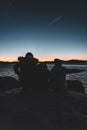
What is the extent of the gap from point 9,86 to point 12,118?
1201 cm

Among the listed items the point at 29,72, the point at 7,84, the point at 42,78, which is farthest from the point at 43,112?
the point at 7,84

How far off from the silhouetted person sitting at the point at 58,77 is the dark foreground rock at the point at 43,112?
0.94 metres

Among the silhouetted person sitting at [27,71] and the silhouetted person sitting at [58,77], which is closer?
the silhouetted person sitting at [27,71]

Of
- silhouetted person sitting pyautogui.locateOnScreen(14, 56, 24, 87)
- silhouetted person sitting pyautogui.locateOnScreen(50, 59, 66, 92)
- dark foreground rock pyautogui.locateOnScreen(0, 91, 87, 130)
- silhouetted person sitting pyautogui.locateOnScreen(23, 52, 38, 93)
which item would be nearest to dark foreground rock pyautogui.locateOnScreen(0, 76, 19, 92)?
silhouetted person sitting pyautogui.locateOnScreen(50, 59, 66, 92)

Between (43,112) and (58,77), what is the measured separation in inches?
165

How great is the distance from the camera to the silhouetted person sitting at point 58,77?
13203 millimetres

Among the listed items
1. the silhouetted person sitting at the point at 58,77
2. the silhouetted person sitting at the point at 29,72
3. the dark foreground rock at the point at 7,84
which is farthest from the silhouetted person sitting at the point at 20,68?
the dark foreground rock at the point at 7,84

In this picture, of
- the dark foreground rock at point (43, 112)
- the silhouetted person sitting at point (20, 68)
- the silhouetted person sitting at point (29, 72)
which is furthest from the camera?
the silhouetted person sitting at point (20, 68)

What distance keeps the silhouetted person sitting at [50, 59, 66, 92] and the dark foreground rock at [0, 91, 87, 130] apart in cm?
94

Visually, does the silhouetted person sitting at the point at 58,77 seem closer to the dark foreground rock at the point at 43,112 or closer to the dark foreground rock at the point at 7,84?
the dark foreground rock at the point at 43,112

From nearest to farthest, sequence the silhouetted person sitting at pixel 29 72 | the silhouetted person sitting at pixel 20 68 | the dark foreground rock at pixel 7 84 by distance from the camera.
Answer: the silhouetted person sitting at pixel 29 72, the silhouetted person sitting at pixel 20 68, the dark foreground rock at pixel 7 84

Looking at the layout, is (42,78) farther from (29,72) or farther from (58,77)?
(58,77)

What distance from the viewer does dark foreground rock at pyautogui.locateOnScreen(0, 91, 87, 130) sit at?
8273 millimetres

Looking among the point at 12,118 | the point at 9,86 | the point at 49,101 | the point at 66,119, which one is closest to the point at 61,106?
the point at 49,101
